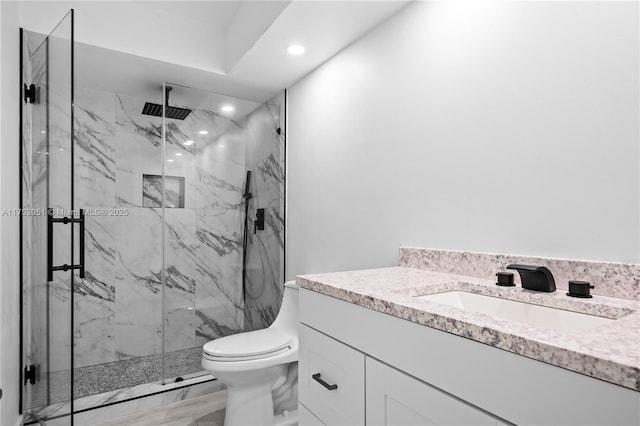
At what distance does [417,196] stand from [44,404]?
80.9 inches

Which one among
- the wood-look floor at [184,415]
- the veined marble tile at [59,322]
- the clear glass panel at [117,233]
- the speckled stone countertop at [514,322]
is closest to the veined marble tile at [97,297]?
the clear glass panel at [117,233]

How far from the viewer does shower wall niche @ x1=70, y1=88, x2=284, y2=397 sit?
2.68 m

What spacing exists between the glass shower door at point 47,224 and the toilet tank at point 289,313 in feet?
3.66

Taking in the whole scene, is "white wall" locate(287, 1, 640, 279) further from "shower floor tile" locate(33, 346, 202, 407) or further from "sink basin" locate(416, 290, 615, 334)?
"shower floor tile" locate(33, 346, 202, 407)

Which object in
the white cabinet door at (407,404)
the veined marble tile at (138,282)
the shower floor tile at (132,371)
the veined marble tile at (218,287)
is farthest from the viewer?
the veined marble tile at (138,282)

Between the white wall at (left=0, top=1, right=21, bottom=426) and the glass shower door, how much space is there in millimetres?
70

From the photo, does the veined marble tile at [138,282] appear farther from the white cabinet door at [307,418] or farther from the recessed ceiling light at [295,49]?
the white cabinet door at [307,418]

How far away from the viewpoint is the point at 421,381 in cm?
84

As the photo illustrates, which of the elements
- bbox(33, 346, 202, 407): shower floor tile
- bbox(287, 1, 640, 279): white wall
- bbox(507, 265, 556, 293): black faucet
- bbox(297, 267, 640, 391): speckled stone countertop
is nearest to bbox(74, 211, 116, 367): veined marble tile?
bbox(33, 346, 202, 407): shower floor tile

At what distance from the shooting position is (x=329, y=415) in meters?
1.14

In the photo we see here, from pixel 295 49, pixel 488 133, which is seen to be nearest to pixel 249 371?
pixel 488 133

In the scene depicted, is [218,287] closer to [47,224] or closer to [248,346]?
[248,346]

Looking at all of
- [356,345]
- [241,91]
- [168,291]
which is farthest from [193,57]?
[356,345]

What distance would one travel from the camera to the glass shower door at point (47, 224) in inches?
65.1
